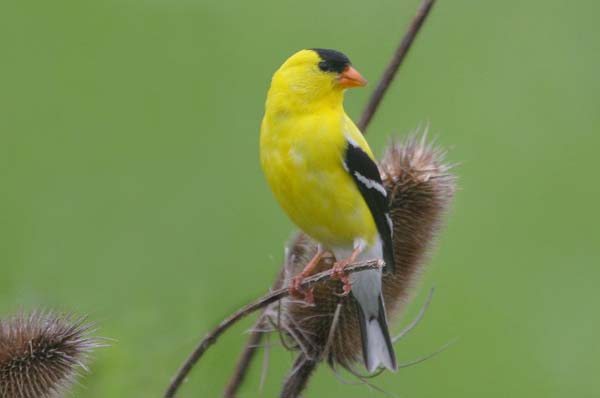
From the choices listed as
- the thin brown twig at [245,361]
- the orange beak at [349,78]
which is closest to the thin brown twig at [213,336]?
the thin brown twig at [245,361]

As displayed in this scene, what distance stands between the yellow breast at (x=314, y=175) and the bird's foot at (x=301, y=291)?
108 millimetres

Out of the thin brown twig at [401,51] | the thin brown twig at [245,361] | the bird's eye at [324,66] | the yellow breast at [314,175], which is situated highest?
the thin brown twig at [401,51]

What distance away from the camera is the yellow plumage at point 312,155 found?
2.22 metres

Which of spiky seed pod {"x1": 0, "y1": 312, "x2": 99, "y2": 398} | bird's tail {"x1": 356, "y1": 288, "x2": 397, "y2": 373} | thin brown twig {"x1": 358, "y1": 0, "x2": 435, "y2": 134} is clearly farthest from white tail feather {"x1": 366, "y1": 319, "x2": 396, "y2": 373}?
spiky seed pod {"x1": 0, "y1": 312, "x2": 99, "y2": 398}

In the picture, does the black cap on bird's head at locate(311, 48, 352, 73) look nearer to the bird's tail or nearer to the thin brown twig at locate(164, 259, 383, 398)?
the bird's tail

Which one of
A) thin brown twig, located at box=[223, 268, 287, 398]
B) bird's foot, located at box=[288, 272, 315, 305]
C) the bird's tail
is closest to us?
thin brown twig, located at box=[223, 268, 287, 398]

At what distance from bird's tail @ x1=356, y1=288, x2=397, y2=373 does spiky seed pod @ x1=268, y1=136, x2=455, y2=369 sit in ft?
0.24

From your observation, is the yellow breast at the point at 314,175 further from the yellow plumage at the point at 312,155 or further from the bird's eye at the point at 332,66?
the bird's eye at the point at 332,66

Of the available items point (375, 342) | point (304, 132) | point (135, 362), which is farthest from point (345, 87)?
point (135, 362)

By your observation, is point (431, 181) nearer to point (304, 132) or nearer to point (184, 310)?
point (304, 132)

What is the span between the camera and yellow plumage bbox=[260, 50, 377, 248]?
2.22m

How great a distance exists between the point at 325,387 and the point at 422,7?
112 cm

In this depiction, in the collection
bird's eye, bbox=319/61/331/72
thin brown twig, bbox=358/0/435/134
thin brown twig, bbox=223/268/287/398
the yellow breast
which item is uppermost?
thin brown twig, bbox=358/0/435/134

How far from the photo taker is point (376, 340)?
2.31 metres
